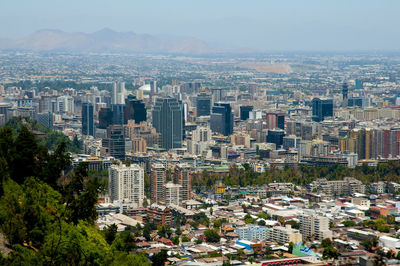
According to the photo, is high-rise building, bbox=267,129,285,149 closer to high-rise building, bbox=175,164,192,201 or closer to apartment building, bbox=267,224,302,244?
high-rise building, bbox=175,164,192,201

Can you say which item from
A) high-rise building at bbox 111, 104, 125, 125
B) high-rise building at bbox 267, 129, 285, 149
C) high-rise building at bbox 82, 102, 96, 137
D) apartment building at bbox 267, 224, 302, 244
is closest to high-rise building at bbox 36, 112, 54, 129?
high-rise building at bbox 82, 102, 96, 137

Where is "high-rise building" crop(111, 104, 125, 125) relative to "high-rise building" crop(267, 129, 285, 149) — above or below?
above

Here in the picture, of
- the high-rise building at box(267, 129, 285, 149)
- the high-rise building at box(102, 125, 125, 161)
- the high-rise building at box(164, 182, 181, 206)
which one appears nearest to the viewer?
the high-rise building at box(164, 182, 181, 206)

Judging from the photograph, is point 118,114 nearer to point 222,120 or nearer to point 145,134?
point 222,120

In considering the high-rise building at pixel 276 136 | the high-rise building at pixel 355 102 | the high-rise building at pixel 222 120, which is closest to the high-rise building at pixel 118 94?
the high-rise building at pixel 222 120

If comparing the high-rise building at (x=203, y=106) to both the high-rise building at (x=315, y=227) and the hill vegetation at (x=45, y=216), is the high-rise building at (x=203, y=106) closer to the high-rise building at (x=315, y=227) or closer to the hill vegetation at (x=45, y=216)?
the high-rise building at (x=315, y=227)

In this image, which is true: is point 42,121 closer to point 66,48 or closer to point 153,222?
point 153,222

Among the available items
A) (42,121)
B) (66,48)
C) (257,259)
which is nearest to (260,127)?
(42,121)

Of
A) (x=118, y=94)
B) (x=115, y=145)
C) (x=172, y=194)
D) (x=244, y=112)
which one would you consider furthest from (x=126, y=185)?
(x=118, y=94)
